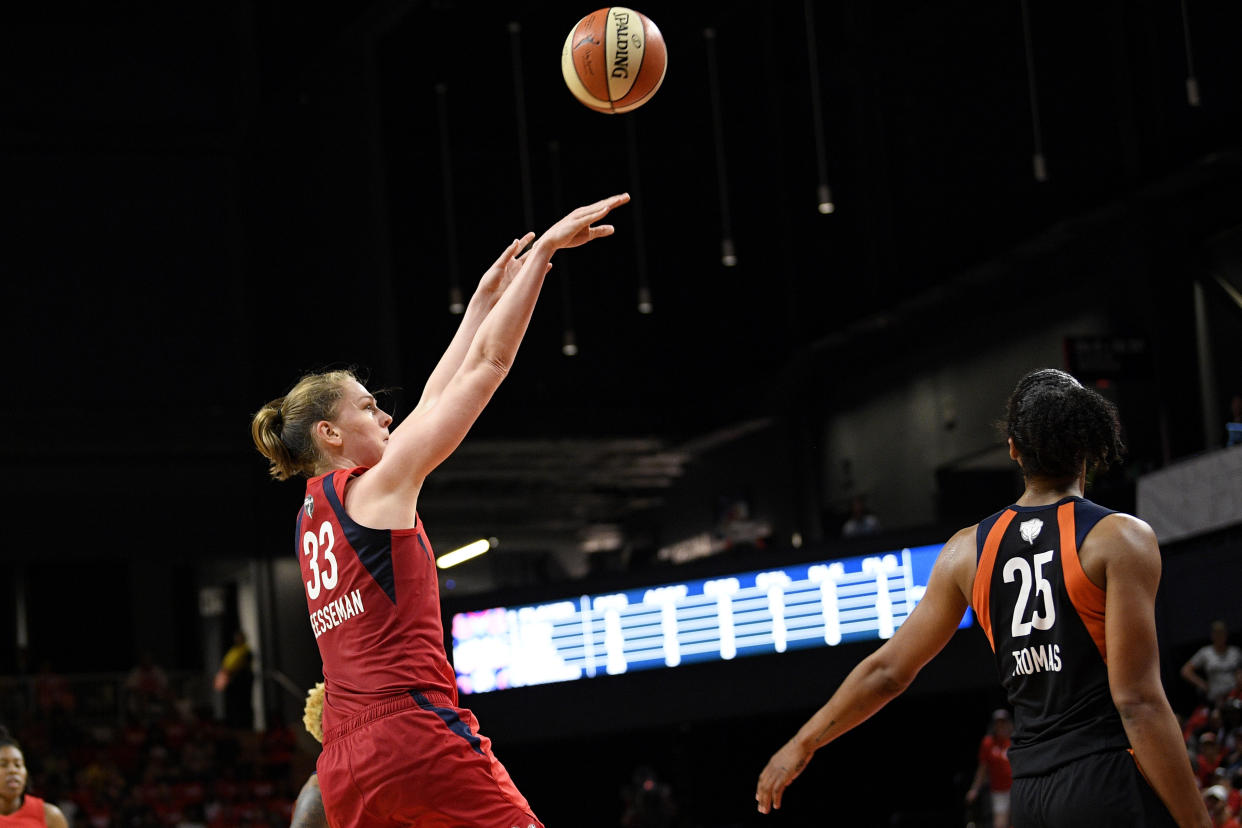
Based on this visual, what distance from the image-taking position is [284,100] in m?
21.6

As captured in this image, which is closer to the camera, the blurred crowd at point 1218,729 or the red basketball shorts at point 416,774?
the red basketball shorts at point 416,774

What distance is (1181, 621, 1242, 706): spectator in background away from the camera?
13336 millimetres

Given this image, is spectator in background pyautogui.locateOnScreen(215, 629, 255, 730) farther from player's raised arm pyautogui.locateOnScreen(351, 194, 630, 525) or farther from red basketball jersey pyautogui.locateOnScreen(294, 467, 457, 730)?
player's raised arm pyautogui.locateOnScreen(351, 194, 630, 525)

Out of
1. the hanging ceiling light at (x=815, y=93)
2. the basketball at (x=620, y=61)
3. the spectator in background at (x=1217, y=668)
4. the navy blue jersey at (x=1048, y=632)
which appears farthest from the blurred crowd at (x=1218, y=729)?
the navy blue jersey at (x=1048, y=632)

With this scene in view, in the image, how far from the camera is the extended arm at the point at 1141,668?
294 cm

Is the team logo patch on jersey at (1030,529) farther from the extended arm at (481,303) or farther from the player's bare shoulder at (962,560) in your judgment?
the extended arm at (481,303)

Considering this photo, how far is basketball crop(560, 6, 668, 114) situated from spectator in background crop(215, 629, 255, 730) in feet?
47.4

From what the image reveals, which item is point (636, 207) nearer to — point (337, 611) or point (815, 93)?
point (815, 93)

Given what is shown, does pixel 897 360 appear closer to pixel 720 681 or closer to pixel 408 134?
pixel 720 681

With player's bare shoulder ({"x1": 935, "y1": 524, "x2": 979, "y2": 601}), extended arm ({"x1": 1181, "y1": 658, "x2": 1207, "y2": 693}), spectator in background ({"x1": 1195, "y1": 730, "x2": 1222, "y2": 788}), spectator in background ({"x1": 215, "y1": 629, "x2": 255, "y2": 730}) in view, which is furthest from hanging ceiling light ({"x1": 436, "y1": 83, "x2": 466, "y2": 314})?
player's bare shoulder ({"x1": 935, "y1": 524, "x2": 979, "y2": 601})

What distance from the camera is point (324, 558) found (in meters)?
3.55

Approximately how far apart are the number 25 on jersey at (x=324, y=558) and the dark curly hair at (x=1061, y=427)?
4.91 feet

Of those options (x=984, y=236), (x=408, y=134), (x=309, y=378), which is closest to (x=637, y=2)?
(x=408, y=134)

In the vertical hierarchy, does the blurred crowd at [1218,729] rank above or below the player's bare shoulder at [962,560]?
below
